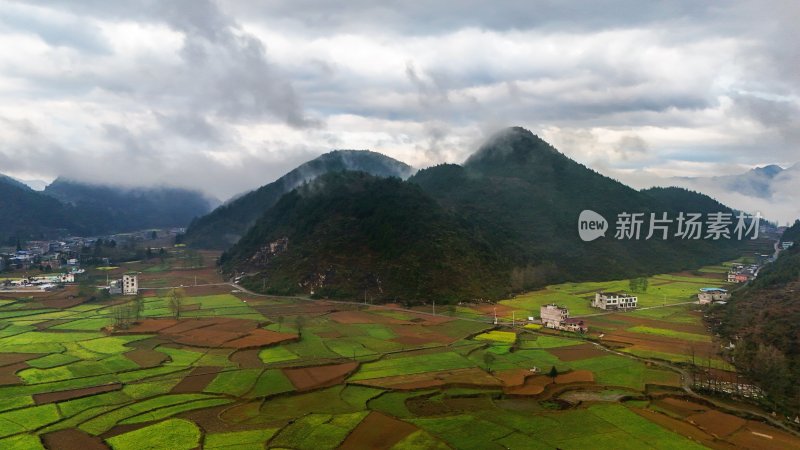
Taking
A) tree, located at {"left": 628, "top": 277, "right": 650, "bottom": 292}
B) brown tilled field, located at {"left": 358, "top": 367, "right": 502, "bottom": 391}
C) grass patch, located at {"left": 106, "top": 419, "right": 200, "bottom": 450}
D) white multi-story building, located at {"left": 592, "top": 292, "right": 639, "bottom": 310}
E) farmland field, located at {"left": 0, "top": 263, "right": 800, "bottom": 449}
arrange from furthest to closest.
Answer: tree, located at {"left": 628, "top": 277, "right": 650, "bottom": 292}, white multi-story building, located at {"left": 592, "top": 292, "right": 639, "bottom": 310}, brown tilled field, located at {"left": 358, "top": 367, "right": 502, "bottom": 391}, farmland field, located at {"left": 0, "top": 263, "right": 800, "bottom": 449}, grass patch, located at {"left": 106, "top": 419, "right": 200, "bottom": 450}

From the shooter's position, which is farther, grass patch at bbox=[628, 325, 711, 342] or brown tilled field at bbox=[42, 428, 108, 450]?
grass patch at bbox=[628, 325, 711, 342]

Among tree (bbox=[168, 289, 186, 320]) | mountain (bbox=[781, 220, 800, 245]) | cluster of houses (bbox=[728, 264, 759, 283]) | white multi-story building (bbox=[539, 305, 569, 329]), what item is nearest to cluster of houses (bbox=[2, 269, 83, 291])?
tree (bbox=[168, 289, 186, 320])

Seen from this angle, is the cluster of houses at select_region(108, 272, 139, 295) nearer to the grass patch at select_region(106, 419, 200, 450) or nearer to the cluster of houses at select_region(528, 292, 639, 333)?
the grass patch at select_region(106, 419, 200, 450)

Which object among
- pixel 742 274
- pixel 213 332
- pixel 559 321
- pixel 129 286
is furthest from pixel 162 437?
pixel 742 274

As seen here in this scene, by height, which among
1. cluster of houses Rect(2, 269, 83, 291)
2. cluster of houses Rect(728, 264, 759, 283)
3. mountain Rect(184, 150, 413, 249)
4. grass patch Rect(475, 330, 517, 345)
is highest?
mountain Rect(184, 150, 413, 249)

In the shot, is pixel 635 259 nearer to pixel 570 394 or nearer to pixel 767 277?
pixel 767 277

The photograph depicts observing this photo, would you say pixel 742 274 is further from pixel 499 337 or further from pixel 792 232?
pixel 499 337

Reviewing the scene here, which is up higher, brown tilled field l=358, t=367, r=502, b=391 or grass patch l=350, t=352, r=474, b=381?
grass patch l=350, t=352, r=474, b=381
